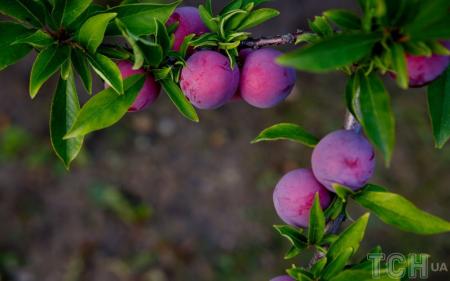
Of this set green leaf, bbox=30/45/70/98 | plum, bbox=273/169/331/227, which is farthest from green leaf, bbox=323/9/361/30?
green leaf, bbox=30/45/70/98

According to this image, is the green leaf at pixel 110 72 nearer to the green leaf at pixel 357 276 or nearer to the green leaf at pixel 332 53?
the green leaf at pixel 332 53

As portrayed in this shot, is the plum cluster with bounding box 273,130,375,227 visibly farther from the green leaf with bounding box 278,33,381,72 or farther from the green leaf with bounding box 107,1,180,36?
the green leaf with bounding box 107,1,180,36

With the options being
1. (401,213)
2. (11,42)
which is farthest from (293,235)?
(11,42)

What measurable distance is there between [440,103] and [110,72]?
0.45 metres

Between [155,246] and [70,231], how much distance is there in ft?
1.38

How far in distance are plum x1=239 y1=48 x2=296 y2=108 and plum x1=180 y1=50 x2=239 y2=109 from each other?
0.03 m

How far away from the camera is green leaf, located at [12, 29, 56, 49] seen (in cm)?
70

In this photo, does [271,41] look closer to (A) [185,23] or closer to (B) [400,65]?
(A) [185,23]

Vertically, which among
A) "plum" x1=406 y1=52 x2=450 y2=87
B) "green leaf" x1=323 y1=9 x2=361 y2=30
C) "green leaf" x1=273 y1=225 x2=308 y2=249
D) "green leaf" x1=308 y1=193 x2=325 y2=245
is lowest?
"green leaf" x1=273 y1=225 x2=308 y2=249

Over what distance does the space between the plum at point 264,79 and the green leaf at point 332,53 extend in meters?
0.20

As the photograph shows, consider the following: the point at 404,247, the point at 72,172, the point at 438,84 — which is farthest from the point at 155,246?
the point at 438,84

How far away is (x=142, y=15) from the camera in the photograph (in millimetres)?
737

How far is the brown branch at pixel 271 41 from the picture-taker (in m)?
0.73

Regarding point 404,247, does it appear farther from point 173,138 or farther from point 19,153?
point 19,153
